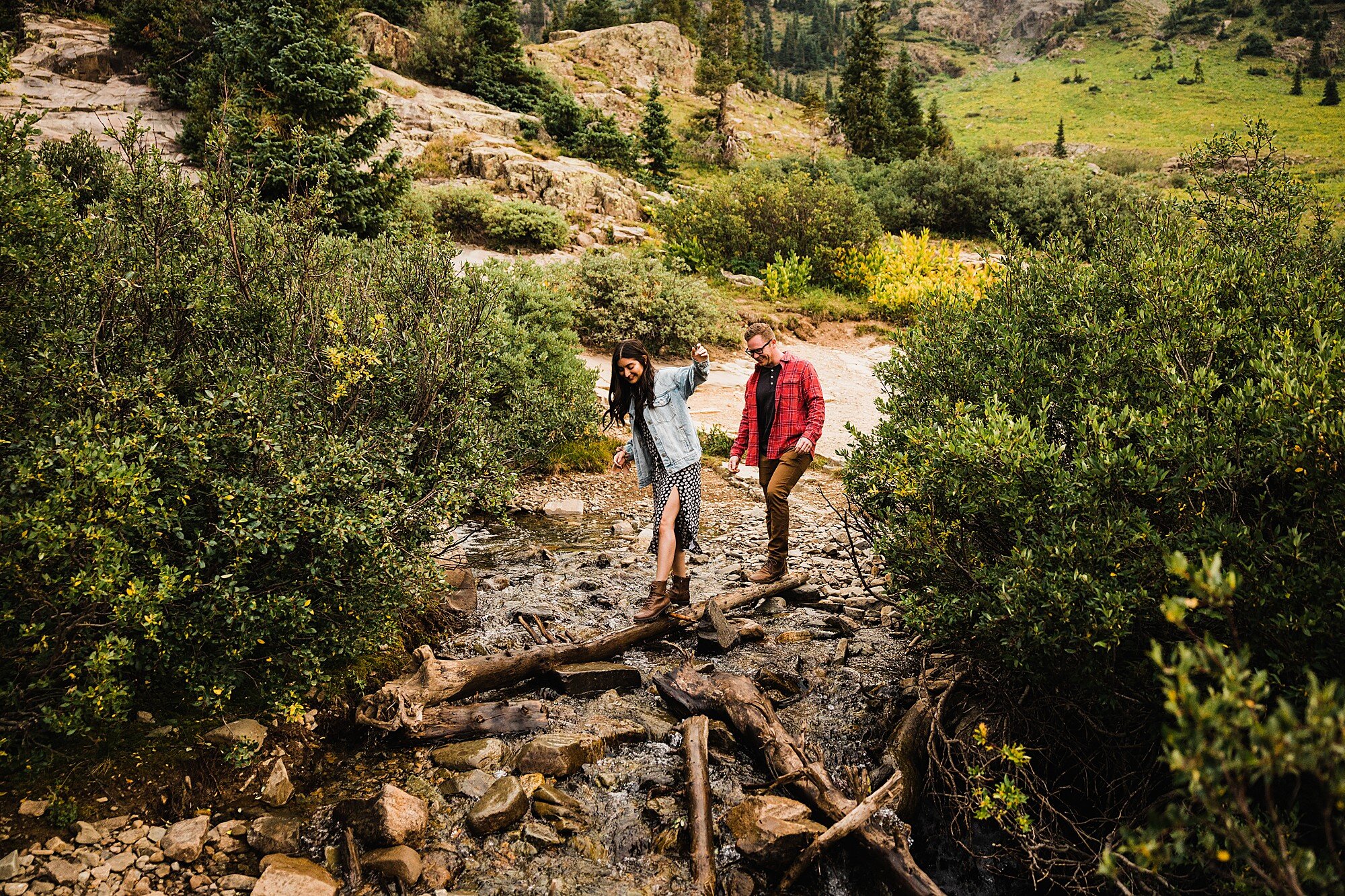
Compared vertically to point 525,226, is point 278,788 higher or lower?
lower

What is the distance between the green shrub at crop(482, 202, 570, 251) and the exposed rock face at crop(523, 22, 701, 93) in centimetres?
4094

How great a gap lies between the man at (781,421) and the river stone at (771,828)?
3.39 meters

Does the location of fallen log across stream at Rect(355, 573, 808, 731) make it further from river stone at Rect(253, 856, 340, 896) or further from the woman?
river stone at Rect(253, 856, 340, 896)

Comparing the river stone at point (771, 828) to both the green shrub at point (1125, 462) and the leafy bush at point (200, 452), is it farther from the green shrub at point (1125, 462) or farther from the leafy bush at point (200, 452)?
the leafy bush at point (200, 452)

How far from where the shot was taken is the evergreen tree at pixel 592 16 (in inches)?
2601

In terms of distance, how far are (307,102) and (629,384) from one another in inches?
490

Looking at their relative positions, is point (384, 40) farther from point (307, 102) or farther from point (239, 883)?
point (239, 883)

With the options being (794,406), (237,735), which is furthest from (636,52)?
(237,735)

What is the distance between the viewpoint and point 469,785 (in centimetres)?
405

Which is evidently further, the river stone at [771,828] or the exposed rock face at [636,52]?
the exposed rock face at [636,52]

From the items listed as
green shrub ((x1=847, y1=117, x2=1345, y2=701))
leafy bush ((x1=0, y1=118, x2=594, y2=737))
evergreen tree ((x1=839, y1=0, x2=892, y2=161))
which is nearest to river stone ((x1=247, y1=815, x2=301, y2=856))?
leafy bush ((x1=0, y1=118, x2=594, y2=737))

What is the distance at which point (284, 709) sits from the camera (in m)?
3.83

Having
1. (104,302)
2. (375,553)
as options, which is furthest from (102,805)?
(104,302)

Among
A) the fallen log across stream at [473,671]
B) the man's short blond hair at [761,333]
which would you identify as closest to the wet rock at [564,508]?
the fallen log across stream at [473,671]
